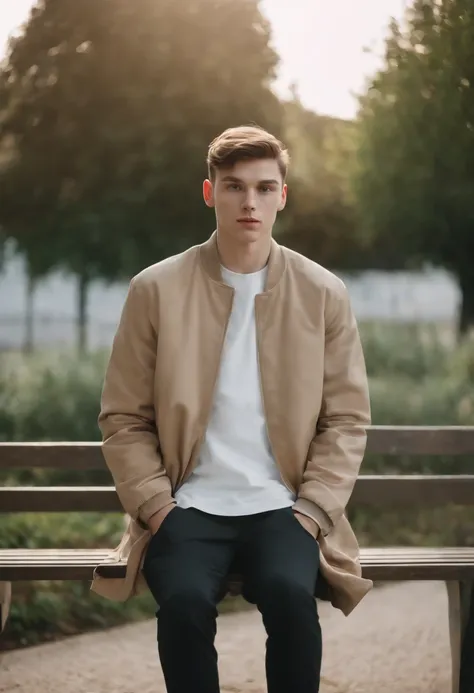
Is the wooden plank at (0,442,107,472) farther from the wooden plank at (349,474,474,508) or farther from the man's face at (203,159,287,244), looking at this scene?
the man's face at (203,159,287,244)

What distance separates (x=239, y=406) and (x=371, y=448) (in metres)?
1.20

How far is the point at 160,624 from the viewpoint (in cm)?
222

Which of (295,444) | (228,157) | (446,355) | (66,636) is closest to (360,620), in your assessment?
(66,636)

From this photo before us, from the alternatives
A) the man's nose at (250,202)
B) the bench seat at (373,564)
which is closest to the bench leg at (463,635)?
the bench seat at (373,564)

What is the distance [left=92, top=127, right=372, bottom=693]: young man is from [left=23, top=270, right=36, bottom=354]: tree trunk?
8.40 feet

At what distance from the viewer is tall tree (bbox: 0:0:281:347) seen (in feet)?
15.6

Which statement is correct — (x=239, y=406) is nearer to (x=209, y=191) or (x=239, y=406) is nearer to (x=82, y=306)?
(x=209, y=191)

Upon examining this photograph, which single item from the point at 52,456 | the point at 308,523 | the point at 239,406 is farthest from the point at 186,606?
the point at 52,456

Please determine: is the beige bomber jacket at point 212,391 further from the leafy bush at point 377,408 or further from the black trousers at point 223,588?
the leafy bush at point 377,408

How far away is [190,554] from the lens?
2.33m

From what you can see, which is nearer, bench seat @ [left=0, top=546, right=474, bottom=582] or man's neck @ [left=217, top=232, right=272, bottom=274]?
man's neck @ [left=217, top=232, right=272, bottom=274]

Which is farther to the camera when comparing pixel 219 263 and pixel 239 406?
pixel 219 263

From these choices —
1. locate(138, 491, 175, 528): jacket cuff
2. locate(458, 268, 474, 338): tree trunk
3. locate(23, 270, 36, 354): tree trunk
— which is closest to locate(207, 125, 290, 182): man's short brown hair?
locate(138, 491, 175, 528): jacket cuff

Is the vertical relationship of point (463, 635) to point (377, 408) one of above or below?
below
